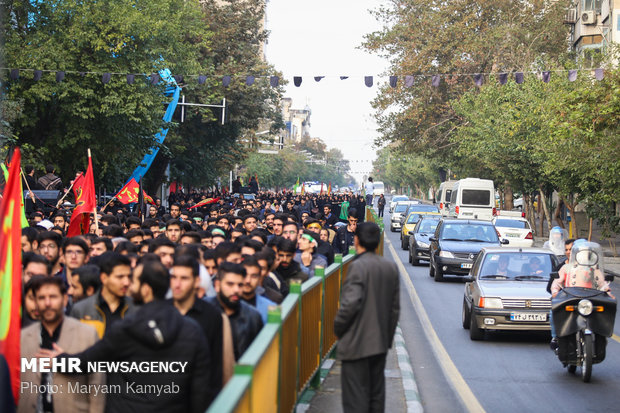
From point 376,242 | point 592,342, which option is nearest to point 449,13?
point 592,342

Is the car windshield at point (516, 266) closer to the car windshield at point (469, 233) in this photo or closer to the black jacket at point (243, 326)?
the black jacket at point (243, 326)

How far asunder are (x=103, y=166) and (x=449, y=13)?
87.3 ft

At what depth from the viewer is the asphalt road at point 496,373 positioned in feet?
31.6

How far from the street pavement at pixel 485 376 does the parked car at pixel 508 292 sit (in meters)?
0.33

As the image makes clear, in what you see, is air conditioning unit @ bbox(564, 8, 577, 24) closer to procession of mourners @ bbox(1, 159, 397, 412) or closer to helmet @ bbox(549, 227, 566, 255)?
helmet @ bbox(549, 227, 566, 255)

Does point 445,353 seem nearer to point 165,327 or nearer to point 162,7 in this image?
point 165,327

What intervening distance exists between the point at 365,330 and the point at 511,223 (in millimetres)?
27327

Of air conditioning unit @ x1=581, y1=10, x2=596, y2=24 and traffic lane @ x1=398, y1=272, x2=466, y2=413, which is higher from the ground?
air conditioning unit @ x1=581, y1=10, x2=596, y2=24

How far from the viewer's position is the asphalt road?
9641 mm

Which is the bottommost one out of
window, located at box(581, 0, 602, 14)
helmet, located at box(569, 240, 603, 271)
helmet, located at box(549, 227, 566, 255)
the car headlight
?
the car headlight

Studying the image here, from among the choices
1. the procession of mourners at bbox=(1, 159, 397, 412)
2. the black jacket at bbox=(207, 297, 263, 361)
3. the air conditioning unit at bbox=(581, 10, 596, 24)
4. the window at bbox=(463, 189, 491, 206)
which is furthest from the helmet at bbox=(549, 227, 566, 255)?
the air conditioning unit at bbox=(581, 10, 596, 24)

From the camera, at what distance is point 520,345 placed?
1360 centimetres

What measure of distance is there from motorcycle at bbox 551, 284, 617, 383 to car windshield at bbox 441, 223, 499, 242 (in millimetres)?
12751

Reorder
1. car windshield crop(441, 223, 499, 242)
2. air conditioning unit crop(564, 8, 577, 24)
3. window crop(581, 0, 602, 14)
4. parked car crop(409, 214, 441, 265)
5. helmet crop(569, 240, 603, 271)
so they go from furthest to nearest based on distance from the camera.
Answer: air conditioning unit crop(564, 8, 577, 24), window crop(581, 0, 602, 14), parked car crop(409, 214, 441, 265), car windshield crop(441, 223, 499, 242), helmet crop(569, 240, 603, 271)
